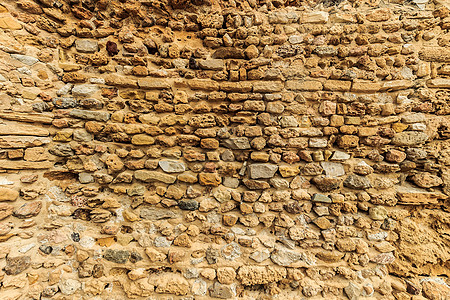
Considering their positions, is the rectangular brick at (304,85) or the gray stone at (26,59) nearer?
the gray stone at (26,59)

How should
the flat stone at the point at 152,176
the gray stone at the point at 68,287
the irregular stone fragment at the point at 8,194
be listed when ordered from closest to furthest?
the irregular stone fragment at the point at 8,194 → the gray stone at the point at 68,287 → the flat stone at the point at 152,176

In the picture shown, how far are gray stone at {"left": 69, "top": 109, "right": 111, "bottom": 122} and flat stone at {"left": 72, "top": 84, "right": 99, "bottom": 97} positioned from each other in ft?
0.56

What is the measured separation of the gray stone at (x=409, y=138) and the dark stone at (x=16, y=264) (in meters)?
3.77

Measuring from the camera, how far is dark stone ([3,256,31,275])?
148 centimetres

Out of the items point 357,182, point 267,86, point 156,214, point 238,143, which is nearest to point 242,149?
point 238,143

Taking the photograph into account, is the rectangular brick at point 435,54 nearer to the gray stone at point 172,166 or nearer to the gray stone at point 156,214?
the gray stone at point 172,166

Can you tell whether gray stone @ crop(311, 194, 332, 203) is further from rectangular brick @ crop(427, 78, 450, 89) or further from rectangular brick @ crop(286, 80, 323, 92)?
rectangular brick @ crop(427, 78, 450, 89)

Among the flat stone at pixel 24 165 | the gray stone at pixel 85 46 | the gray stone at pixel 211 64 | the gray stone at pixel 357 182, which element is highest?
the gray stone at pixel 85 46

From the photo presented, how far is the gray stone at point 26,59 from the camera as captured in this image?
1.55 m

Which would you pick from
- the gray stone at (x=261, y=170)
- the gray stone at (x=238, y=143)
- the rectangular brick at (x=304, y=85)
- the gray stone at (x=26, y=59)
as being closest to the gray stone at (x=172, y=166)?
the gray stone at (x=238, y=143)

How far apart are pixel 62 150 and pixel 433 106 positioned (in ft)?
12.5

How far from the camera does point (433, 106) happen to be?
175 centimetres

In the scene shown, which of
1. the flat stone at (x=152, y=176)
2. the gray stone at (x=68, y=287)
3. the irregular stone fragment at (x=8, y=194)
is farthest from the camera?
Result: the flat stone at (x=152, y=176)

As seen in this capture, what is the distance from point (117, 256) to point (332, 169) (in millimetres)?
2354
